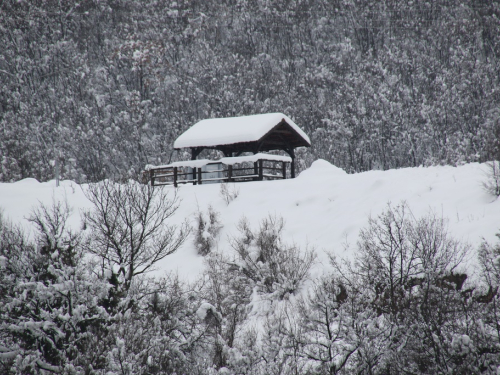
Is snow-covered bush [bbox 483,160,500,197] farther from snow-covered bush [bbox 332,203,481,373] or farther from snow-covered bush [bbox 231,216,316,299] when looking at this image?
snow-covered bush [bbox 231,216,316,299]

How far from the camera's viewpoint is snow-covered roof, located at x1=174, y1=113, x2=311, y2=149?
24578mm

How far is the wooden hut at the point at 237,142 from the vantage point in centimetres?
2452

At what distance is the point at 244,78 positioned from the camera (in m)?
78.3

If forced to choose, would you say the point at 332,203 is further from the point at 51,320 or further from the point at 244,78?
the point at 244,78

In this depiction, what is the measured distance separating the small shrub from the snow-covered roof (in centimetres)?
263

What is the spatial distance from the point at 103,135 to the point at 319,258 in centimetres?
5896

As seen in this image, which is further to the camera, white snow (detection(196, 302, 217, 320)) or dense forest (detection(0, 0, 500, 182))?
dense forest (detection(0, 0, 500, 182))

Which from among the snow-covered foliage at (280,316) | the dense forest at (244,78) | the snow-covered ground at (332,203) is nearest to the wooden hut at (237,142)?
the snow-covered ground at (332,203)

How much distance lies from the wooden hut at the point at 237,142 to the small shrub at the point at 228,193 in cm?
133

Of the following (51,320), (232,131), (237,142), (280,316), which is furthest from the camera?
(232,131)

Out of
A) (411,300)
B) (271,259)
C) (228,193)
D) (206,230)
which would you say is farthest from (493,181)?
(206,230)

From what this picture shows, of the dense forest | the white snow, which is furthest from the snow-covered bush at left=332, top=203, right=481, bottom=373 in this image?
the dense forest

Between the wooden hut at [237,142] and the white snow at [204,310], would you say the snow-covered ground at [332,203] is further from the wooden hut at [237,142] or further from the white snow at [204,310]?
the white snow at [204,310]

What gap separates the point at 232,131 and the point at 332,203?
713 cm
